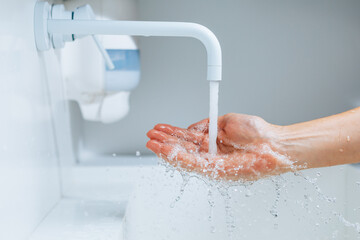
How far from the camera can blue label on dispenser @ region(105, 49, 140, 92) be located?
98cm

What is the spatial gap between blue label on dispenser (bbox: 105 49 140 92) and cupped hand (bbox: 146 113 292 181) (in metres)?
0.31

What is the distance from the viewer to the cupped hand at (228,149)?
676 mm

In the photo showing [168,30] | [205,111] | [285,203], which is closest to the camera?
[168,30]

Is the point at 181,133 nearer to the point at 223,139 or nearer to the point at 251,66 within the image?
the point at 223,139

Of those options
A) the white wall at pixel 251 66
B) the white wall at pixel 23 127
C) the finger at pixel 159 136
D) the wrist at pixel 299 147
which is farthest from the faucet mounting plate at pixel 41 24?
the wrist at pixel 299 147

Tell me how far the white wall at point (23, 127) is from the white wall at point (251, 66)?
30 cm

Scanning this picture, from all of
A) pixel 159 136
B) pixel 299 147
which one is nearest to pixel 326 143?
pixel 299 147

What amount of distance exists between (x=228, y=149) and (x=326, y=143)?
Answer: 20 cm

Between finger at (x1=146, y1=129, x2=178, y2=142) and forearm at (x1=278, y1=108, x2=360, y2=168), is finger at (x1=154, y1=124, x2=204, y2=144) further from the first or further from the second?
forearm at (x1=278, y1=108, x2=360, y2=168)

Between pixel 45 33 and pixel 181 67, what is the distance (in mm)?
437

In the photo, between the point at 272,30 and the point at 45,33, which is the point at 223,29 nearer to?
the point at 272,30

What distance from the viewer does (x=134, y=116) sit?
3.38 feet

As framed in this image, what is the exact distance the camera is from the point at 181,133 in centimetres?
74

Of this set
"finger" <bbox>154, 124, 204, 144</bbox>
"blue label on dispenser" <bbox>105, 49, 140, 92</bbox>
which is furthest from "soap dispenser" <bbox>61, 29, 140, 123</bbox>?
"finger" <bbox>154, 124, 204, 144</bbox>
